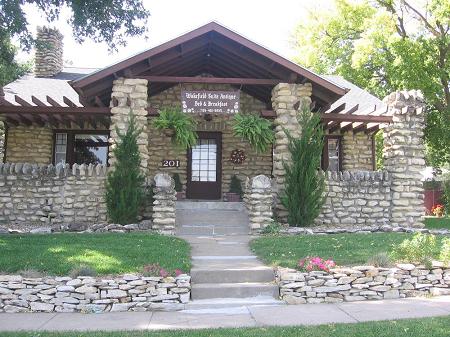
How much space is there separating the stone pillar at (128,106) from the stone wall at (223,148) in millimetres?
3070

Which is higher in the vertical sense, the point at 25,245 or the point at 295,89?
the point at 295,89

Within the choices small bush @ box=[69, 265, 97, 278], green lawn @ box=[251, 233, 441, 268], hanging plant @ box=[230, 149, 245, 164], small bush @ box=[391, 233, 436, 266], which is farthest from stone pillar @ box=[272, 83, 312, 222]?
small bush @ box=[69, 265, 97, 278]

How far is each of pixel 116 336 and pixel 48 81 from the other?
1421cm

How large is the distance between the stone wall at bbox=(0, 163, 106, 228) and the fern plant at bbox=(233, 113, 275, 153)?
385 centimetres

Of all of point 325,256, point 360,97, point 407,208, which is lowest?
point 325,256

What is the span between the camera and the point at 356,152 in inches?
635

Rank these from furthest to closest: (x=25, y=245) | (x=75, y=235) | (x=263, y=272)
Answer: (x=75, y=235) → (x=25, y=245) → (x=263, y=272)

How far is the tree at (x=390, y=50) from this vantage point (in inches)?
794

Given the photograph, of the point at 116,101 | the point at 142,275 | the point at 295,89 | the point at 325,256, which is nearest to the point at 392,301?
the point at 325,256

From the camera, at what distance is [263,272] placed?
6.98 meters

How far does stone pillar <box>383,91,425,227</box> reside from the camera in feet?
39.7

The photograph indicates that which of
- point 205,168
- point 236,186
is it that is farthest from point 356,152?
point 205,168

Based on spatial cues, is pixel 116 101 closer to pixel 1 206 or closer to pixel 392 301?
pixel 1 206

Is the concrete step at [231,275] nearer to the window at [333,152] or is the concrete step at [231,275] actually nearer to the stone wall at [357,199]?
the stone wall at [357,199]
